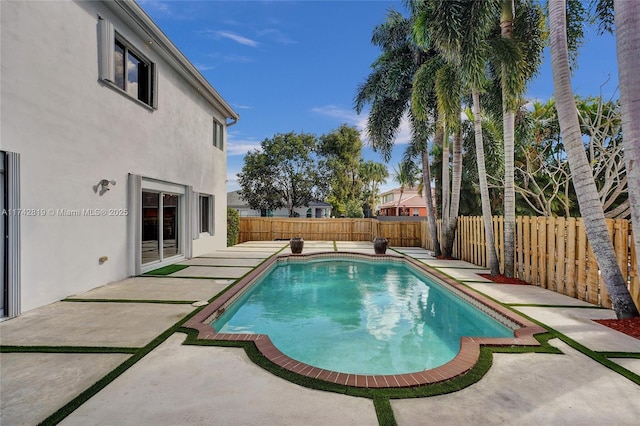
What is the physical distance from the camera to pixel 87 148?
6.41m

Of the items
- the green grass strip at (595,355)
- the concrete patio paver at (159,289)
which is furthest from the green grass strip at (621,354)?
the concrete patio paver at (159,289)

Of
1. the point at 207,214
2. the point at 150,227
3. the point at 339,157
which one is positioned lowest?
the point at 150,227

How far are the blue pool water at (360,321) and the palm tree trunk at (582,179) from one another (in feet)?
5.77

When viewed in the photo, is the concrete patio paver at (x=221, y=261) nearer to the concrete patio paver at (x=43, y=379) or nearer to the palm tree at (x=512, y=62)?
the concrete patio paver at (x=43, y=379)

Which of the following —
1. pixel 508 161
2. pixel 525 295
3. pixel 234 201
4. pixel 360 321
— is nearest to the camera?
pixel 360 321

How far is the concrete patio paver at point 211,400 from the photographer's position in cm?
248

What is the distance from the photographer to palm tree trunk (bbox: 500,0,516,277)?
783 centimetres

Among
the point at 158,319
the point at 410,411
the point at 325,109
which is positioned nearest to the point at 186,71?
the point at 158,319

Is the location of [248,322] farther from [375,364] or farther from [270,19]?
[270,19]

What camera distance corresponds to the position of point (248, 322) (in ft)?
19.0

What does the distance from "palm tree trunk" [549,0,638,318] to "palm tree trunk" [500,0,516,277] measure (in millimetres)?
2399

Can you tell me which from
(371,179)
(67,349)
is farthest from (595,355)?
(371,179)

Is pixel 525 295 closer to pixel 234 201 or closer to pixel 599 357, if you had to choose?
pixel 599 357

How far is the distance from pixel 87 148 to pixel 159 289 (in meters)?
3.24
